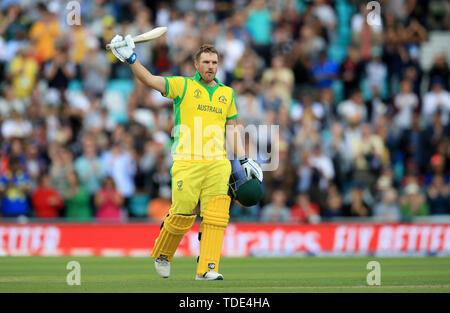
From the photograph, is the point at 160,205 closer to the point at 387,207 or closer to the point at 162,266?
the point at 387,207

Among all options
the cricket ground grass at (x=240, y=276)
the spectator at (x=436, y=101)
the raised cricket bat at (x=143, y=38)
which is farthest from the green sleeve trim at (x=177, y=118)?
the spectator at (x=436, y=101)

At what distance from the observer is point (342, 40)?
72.4 feet

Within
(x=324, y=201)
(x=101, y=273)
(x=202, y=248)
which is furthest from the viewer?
(x=324, y=201)

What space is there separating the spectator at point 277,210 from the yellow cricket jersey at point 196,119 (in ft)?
26.0

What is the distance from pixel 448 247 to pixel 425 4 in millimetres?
8022

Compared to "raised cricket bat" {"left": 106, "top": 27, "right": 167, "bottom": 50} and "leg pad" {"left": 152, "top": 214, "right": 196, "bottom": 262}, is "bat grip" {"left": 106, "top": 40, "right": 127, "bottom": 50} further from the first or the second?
"leg pad" {"left": 152, "top": 214, "right": 196, "bottom": 262}

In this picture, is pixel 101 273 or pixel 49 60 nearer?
pixel 101 273

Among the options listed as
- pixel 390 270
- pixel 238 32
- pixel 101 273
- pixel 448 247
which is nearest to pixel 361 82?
pixel 238 32

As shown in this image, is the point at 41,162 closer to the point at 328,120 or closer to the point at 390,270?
the point at 328,120

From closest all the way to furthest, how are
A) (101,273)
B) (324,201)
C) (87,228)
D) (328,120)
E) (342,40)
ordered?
(101,273)
(87,228)
(324,201)
(328,120)
(342,40)

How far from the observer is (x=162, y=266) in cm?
1097

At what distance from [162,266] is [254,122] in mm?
8500

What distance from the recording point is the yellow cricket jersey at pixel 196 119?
10.4 meters

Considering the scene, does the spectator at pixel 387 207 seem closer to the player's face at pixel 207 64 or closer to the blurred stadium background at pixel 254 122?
the blurred stadium background at pixel 254 122
